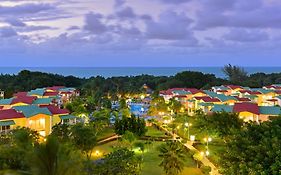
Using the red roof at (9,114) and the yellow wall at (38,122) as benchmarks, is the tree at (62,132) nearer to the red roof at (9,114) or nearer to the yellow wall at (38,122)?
the red roof at (9,114)

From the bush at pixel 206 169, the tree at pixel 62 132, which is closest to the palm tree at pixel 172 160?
the bush at pixel 206 169

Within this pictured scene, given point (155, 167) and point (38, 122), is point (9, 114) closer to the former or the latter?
point (38, 122)

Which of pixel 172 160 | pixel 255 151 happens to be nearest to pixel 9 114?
pixel 172 160

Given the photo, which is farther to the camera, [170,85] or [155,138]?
[170,85]

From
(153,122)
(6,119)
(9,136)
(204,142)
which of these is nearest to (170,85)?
(153,122)

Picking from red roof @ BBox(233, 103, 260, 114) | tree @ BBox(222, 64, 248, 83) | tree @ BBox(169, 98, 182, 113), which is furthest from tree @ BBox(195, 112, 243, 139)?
tree @ BBox(222, 64, 248, 83)

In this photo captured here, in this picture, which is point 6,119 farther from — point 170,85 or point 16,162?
point 170,85

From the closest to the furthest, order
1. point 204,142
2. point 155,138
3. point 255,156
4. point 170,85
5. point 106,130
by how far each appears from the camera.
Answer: point 255,156 < point 204,142 < point 155,138 < point 106,130 < point 170,85
